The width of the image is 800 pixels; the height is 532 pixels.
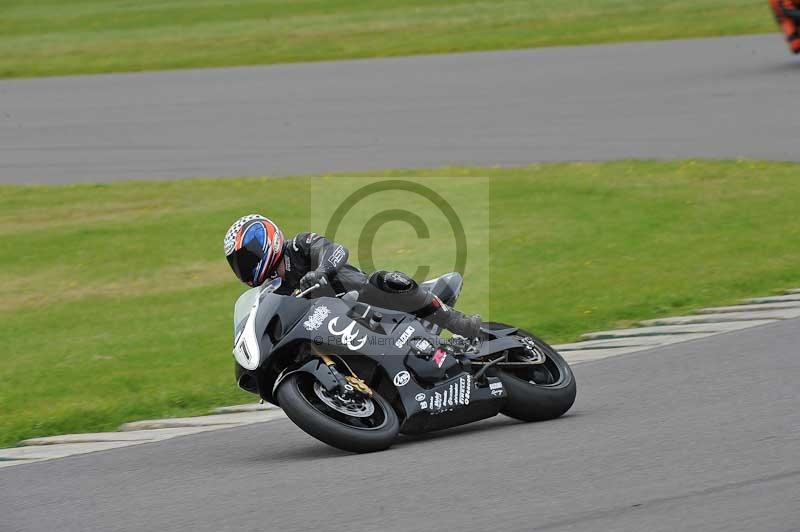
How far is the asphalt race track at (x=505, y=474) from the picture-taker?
5.25 metres

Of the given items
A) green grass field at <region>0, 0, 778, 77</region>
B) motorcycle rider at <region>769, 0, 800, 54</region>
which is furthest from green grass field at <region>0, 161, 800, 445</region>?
green grass field at <region>0, 0, 778, 77</region>

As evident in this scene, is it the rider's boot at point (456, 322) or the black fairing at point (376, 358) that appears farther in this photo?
the rider's boot at point (456, 322)

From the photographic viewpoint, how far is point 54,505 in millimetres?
6121

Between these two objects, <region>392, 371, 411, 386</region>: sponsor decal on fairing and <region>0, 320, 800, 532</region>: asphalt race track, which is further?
<region>392, 371, 411, 386</region>: sponsor decal on fairing

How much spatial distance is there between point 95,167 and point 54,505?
11.0m

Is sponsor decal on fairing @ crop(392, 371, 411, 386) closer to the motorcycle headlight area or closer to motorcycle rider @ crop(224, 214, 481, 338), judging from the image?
motorcycle rider @ crop(224, 214, 481, 338)

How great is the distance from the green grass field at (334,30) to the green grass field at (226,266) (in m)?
10.7

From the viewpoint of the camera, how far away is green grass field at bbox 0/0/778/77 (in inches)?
992

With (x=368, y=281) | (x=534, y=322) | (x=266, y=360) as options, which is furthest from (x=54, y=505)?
(x=534, y=322)

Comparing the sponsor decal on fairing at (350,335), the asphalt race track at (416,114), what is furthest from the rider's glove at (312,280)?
the asphalt race track at (416,114)

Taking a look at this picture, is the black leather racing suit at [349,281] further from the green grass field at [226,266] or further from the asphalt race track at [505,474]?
the green grass field at [226,266]

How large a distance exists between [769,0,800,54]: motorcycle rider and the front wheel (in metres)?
14.7

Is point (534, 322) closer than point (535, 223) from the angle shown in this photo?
Yes

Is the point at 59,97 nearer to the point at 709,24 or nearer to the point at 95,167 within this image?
the point at 95,167
